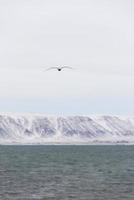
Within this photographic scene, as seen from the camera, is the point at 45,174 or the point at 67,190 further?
the point at 45,174

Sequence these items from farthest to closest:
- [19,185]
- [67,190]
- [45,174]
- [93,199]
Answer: [45,174] < [19,185] < [67,190] < [93,199]

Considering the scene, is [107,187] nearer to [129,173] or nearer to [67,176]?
[67,176]

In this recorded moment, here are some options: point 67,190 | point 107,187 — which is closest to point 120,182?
point 107,187

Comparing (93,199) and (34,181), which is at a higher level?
(34,181)

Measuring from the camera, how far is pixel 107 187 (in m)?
92.8

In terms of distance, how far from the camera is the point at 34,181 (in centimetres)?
10112

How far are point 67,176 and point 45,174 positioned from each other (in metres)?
6.33

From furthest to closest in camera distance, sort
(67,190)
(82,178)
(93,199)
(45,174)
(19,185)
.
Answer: (45,174) → (82,178) → (19,185) → (67,190) → (93,199)

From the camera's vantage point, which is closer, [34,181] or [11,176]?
[34,181]

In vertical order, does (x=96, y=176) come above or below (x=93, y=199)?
above

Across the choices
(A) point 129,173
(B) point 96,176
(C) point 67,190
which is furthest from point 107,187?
(A) point 129,173

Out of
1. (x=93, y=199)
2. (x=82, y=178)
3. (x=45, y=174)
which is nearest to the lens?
(x=93, y=199)

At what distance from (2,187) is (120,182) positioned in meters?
19.8

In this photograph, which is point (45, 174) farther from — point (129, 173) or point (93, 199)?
point (93, 199)
